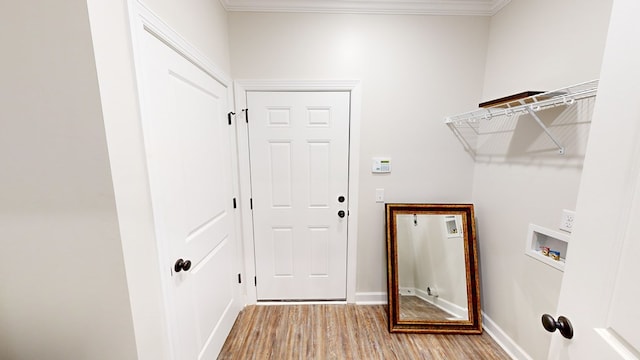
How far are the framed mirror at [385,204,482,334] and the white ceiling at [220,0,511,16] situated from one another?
155 cm

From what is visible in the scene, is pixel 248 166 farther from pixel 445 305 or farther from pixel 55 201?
pixel 445 305

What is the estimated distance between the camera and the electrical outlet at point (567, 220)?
1252 millimetres

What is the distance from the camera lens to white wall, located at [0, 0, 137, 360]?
2.22ft

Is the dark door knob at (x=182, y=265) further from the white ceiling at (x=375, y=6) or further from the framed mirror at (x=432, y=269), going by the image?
the white ceiling at (x=375, y=6)

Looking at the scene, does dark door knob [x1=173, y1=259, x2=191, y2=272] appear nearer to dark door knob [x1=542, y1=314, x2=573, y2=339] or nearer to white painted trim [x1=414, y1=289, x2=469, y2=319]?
dark door knob [x1=542, y1=314, x2=573, y2=339]

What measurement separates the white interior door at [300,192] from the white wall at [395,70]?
20cm

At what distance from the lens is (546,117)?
1.37m

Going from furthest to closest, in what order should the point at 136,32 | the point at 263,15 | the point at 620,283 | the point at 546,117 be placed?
the point at 263,15 → the point at 546,117 → the point at 136,32 → the point at 620,283

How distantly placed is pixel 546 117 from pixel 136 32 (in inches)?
83.6

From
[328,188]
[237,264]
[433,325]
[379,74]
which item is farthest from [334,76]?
[433,325]

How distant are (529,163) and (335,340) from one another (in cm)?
184

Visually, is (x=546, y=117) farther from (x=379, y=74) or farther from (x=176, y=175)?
(x=176, y=175)

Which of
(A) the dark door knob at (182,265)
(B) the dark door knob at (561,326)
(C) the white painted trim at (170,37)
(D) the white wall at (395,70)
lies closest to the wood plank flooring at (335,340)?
(A) the dark door knob at (182,265)

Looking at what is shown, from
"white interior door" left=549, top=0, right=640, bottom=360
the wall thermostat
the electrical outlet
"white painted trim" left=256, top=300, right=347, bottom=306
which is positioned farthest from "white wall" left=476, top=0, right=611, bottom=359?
"white painted trim" left=256, top=300, right=347, bottom=306
